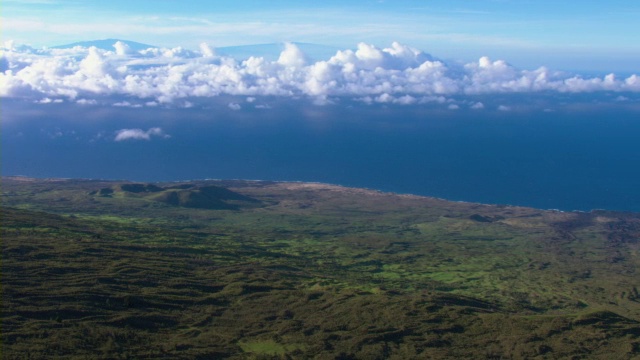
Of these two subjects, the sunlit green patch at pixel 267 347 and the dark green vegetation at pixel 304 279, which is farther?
the dark green vegetation at pixel 304 279

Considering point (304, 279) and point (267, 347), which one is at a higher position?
point (267, 347)

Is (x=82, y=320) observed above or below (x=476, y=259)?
above

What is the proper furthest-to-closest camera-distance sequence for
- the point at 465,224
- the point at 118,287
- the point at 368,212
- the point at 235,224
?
the point at 368,212
the point at 465,224
the point at 235,224
the point at 118,287

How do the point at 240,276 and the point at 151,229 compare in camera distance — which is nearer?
the point at 240,276

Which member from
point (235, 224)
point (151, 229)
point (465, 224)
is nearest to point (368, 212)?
point (465, 224)

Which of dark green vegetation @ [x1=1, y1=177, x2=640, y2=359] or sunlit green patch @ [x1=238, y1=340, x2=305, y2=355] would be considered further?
dark green vegetation @ [x1=1, y1=177, x2=640, y2=359]

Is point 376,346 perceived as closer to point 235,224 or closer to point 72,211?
point 235,224

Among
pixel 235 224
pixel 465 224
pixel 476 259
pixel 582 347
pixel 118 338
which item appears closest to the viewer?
pixel 118 338

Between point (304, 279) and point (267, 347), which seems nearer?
point (267, 347)
